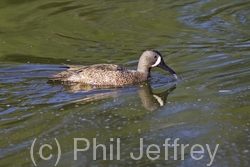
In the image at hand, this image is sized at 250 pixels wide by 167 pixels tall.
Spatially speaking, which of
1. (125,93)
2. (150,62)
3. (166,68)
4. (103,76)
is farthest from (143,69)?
(125,93)

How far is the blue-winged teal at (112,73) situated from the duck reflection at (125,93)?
0.36 ft

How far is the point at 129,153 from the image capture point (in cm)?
719

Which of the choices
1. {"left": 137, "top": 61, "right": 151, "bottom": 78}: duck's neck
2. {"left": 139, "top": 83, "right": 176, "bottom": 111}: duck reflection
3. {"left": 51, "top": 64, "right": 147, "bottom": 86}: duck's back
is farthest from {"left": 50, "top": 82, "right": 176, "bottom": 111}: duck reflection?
{"left": 137, "top": 61, "right": 151, "bottom": 78}: duck's neck

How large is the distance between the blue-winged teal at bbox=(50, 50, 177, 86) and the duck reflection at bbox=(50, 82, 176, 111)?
4.4 inches

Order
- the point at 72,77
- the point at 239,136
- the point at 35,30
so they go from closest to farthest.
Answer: the point at 239,136 < the point at 72,77 < the point at 35,30

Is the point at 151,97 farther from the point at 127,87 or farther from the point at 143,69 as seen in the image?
the point at 143,69

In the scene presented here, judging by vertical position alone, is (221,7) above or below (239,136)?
below

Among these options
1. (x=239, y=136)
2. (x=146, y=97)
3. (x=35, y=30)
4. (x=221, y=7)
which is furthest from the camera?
(x=221, y=7)

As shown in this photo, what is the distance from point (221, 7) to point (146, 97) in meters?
6.20

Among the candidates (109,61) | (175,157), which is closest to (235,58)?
(109,61)

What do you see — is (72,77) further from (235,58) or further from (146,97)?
(235,58)

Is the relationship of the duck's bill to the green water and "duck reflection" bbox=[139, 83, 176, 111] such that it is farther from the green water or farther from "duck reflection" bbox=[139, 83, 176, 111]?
"duck reflection" bbox=[139, 83, 176, 111]

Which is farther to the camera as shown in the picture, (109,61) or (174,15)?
(174,15)

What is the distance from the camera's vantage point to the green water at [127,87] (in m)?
7.39
